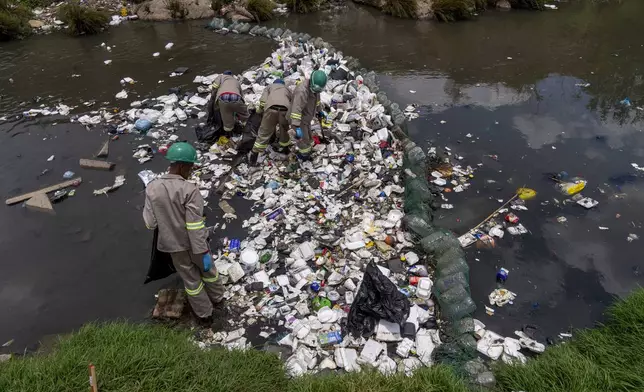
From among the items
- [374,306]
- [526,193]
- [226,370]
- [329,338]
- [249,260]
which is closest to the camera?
[226,370]

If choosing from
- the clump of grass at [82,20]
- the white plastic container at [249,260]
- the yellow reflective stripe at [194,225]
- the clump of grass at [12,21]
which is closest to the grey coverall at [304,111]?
the white plastic container at [249,260]

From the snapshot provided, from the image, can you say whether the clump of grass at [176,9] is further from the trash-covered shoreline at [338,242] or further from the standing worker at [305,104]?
the standing worker at [305,104]

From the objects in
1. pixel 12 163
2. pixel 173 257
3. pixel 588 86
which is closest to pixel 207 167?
pixel 173 257

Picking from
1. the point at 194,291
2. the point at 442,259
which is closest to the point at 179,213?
the point at 194,291

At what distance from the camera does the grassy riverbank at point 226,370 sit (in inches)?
120

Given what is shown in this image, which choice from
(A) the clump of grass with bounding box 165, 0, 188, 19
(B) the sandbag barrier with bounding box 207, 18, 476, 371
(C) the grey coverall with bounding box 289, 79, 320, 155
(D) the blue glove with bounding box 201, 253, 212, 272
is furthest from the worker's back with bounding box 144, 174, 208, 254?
(A) the clump of grass with bounding box 165, 0, 188, 19

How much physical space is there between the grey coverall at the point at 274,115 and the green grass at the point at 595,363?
401 cm

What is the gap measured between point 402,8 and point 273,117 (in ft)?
25.9

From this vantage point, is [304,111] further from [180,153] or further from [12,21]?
[12,21]

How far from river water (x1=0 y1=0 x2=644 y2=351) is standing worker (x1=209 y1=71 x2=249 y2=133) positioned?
0.87 m

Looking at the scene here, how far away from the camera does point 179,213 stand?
3.51m

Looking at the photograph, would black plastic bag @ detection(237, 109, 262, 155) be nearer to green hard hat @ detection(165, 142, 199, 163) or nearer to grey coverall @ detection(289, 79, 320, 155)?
grey coverall @ detection(289, 79, 320, 155)

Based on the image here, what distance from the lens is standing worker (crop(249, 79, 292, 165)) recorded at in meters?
5.57

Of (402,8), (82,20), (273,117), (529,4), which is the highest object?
(529,4)
